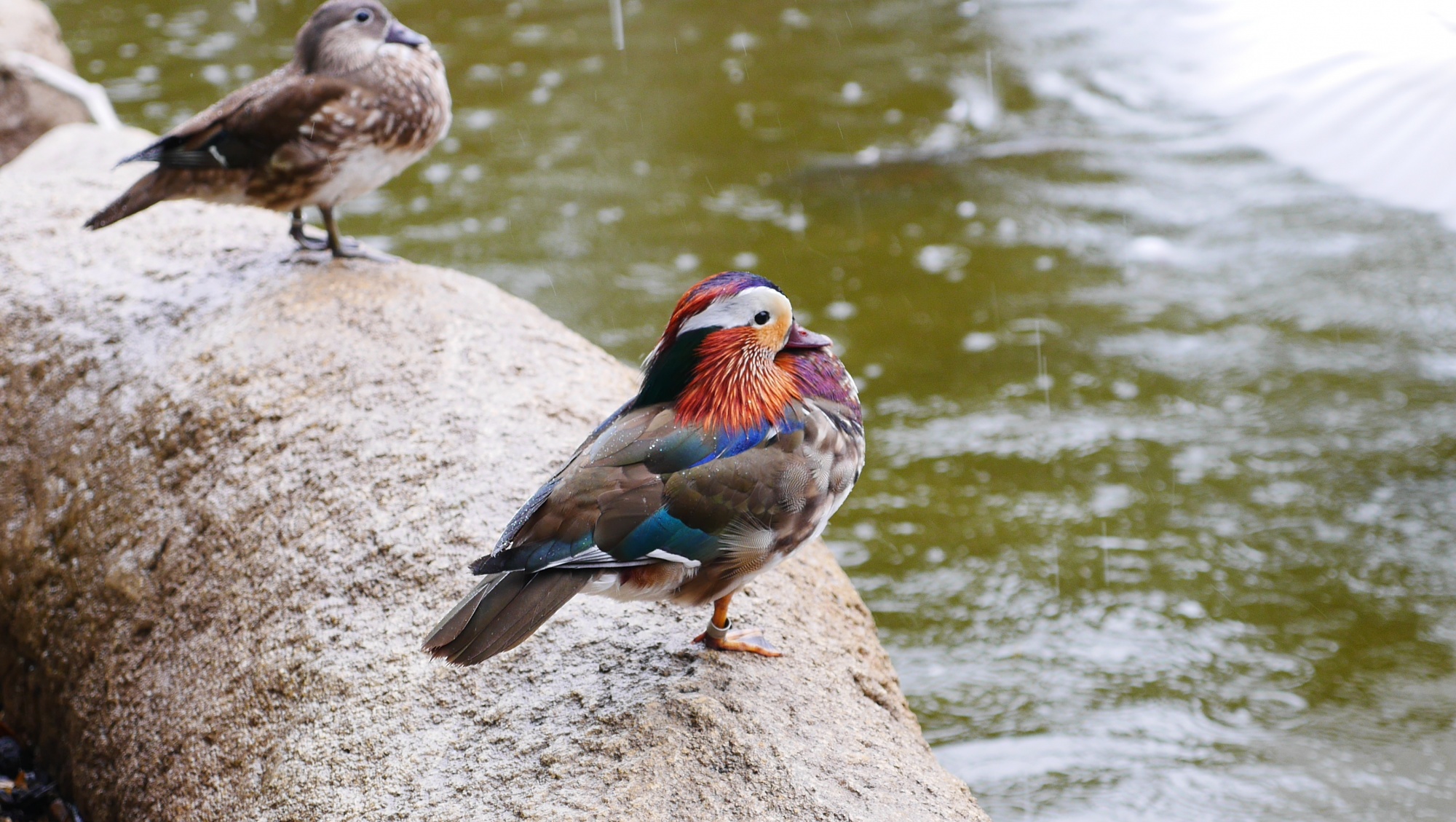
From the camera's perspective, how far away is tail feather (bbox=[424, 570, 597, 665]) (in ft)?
6.73

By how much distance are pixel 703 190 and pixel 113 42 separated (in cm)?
597

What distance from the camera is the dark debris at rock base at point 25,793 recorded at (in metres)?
3.21

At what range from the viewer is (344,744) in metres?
2.44

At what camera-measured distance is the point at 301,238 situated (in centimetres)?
395

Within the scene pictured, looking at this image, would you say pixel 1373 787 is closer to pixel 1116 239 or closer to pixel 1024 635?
pixel 1024 635

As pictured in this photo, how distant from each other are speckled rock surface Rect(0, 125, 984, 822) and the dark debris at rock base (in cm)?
9

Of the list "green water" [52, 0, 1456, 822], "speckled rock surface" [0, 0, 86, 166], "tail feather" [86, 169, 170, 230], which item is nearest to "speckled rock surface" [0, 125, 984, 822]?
"tail feather" [86, 169, 170, 230]

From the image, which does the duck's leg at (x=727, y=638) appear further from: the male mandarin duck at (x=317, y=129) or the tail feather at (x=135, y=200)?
the tail feather at (x=135, y=200)

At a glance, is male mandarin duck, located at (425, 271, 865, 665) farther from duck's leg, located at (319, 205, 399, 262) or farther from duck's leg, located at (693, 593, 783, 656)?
duck's leg, located at (319, 205, 399, 262)

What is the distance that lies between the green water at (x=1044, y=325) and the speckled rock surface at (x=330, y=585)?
1699mm

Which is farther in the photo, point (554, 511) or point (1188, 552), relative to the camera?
point (1188, 552)

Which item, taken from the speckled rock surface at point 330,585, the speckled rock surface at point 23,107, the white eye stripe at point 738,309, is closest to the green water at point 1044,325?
the speckled rock surface at point 23,107

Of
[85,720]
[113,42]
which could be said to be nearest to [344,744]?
[85,720]

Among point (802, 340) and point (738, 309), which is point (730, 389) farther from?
point (802, 340)
